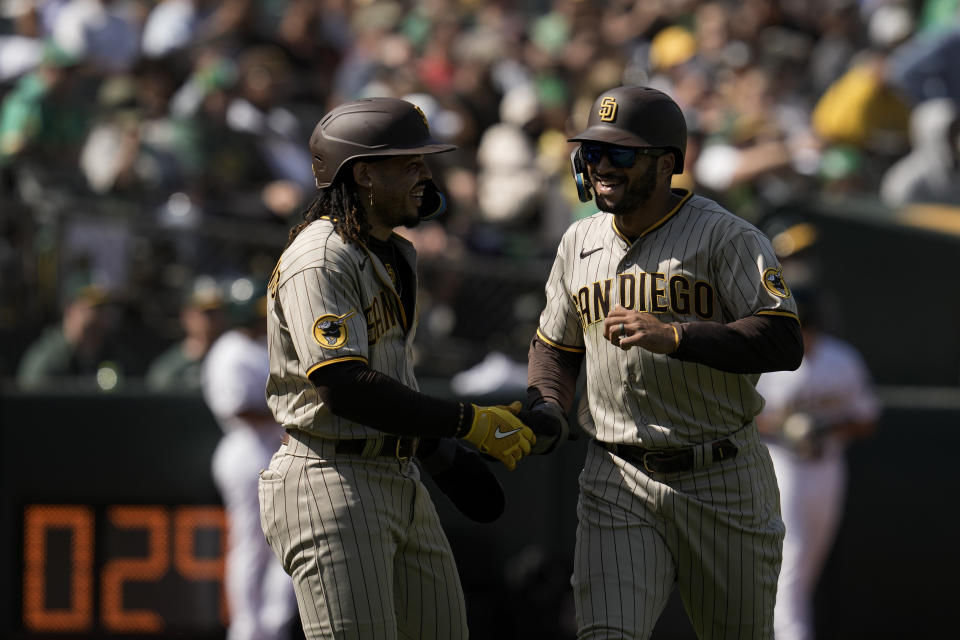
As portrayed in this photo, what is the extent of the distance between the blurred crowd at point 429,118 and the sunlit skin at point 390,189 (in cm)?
425

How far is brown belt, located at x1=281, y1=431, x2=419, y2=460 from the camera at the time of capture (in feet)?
13.5

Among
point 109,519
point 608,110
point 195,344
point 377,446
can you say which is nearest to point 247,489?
point 109,519

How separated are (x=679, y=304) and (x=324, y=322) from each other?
102cm

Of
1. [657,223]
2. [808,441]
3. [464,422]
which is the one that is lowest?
[808,441]

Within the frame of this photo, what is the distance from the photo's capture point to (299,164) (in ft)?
32.2

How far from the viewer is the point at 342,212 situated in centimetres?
421

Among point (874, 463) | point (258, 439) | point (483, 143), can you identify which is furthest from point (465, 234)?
point (874, 463)

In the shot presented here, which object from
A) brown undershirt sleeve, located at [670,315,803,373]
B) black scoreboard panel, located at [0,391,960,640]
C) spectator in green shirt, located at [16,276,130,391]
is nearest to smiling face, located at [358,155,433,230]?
brown undershirt sleeve, located at [670,315,803,373]

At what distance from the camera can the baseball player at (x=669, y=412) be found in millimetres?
4176

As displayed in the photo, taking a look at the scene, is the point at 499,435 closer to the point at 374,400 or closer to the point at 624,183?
the point at 374,400

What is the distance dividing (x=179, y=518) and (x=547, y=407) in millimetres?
4001

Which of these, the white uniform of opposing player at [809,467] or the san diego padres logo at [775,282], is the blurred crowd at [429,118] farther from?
the san diego padres logo at [775,282]

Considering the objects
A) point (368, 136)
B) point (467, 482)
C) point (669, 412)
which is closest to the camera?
point (368, 136)

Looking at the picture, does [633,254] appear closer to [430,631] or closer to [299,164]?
[430,631]
